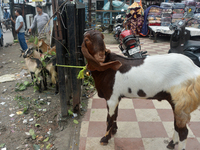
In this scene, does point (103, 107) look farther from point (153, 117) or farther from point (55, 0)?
point (55, 0)

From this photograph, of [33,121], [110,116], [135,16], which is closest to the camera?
[110,116]

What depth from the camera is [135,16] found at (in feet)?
30.5

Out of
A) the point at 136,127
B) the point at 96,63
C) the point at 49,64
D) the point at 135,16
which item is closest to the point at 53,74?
the point at 49,64

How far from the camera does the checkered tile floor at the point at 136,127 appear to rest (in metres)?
2.57

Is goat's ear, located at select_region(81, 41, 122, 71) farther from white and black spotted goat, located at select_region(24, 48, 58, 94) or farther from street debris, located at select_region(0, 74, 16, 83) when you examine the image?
street debris, located at select_region(0, 74, 16, 83)

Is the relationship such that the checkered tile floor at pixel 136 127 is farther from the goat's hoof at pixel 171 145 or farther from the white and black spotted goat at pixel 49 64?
the white and black spotted goat at pixel 49 64

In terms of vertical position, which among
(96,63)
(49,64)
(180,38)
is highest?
(180,38)

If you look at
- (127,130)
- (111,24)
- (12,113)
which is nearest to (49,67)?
(12,113)

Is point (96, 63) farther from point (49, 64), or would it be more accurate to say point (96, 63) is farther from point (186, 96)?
point (49, 64)

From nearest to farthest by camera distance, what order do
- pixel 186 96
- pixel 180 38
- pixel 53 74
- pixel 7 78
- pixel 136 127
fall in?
pixel 186 96 < pixel 136 127 < pixel 53 74 < pixel 7 78 < pixel 180 38

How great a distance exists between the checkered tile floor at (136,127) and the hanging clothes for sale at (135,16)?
20.5 ft

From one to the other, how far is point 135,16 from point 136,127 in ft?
25.4

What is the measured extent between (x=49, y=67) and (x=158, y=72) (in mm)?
2923

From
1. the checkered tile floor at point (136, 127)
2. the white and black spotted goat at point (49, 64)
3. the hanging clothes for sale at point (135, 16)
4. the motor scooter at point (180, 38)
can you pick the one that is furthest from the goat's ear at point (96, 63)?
the hanging clothes for sale at point (135, 16)
